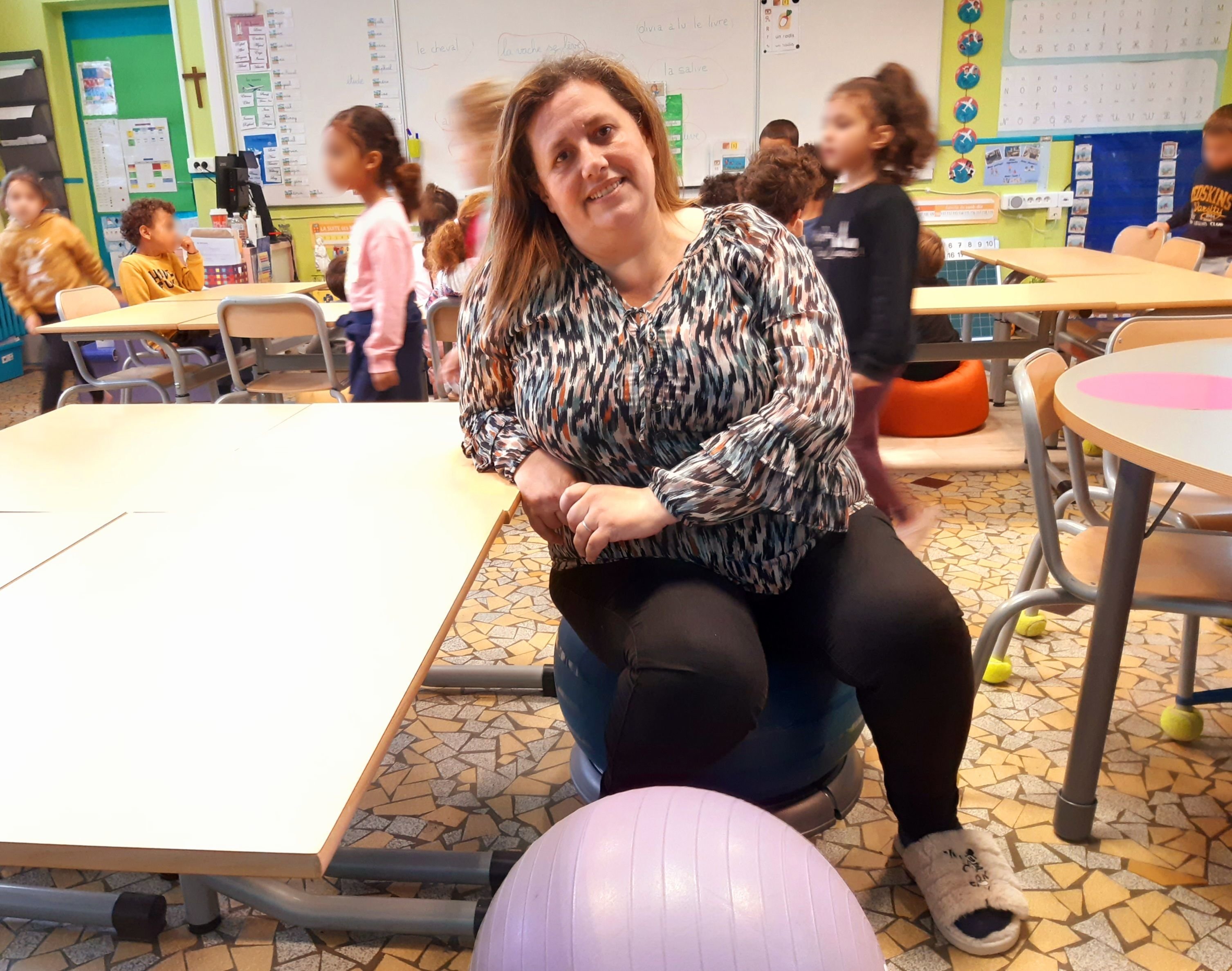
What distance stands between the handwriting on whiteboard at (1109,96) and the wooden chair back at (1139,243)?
1004 mm

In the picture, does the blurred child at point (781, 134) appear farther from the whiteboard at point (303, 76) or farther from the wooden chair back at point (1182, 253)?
the whiteboard at point (303, 76)

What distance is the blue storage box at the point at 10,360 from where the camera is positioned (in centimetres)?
557

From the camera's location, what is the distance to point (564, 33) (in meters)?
5.21

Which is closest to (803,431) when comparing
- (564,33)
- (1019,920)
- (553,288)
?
(553,288)

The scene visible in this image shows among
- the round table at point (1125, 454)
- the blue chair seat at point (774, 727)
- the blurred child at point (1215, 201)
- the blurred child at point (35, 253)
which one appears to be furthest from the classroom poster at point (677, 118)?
the blue chair seat at point (774, 727)

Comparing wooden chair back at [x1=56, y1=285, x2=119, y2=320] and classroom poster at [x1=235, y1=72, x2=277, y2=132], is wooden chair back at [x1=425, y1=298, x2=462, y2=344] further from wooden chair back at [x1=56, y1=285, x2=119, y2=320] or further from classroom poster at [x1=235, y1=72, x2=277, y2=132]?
classroom poster at [x1=235, y1=72, x2=277, y2=132]

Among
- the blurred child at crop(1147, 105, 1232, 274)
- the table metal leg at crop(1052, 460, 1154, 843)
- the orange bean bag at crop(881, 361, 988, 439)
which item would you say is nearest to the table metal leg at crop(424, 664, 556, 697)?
the table metal leg at crop(1052, 460, 1154, 843)

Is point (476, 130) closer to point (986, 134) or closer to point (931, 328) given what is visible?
point (931, 328)

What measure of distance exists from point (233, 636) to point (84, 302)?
349 cm

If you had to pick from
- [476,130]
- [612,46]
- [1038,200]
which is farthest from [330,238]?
[1038,200]

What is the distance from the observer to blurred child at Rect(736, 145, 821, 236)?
8.21 ft

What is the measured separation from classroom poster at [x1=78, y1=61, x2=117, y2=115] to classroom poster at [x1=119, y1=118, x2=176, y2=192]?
12 cm

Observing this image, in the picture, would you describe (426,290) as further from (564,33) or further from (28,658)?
(28,658)

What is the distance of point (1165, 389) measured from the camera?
1416 millimetres
